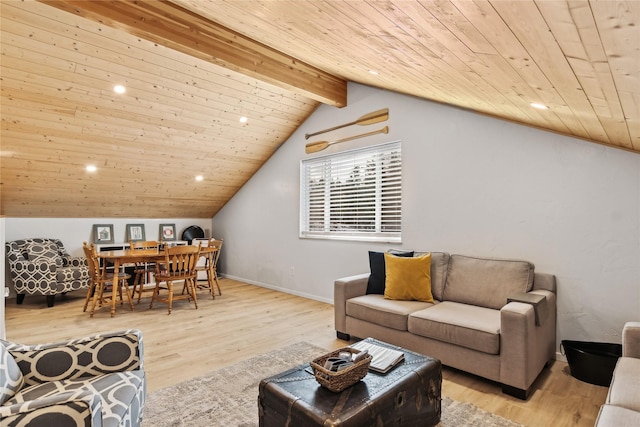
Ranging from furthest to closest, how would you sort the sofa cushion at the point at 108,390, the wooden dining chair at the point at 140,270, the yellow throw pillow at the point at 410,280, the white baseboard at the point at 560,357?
the wooden dining chair at the point at 140,270
the yellow throw pillow at the point at 410,280
the white baseboard at the point at 560,357
the sofa cushion at the point at 108,390

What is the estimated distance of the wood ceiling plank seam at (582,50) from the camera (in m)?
0.96

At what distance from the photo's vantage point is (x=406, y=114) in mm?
4102

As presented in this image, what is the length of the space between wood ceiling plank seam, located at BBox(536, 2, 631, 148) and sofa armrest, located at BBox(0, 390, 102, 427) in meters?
1.83

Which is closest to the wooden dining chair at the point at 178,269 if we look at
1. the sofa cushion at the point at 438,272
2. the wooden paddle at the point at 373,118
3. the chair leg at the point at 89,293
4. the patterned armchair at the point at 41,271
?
the chair leg at the point at 89,293

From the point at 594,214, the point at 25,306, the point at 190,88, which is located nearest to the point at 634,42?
the point at 594,214

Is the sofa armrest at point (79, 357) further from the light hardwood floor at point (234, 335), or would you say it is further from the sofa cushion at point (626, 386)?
the sofa cushion at point (626, 386)

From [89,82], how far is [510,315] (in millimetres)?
4311

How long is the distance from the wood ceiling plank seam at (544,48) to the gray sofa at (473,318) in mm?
1383

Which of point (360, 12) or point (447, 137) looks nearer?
point (360, 12)

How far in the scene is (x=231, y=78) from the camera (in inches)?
163

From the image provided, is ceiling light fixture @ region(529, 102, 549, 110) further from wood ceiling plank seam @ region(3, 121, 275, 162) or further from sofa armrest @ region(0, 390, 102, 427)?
wood ceiling plank seam @ region(3, 121, 275, 162)

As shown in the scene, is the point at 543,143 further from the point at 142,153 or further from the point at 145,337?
the point at 142,153

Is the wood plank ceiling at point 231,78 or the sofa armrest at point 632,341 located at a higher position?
the wood plank ceiling at point 231,78

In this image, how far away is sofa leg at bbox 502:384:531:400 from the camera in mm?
2361
